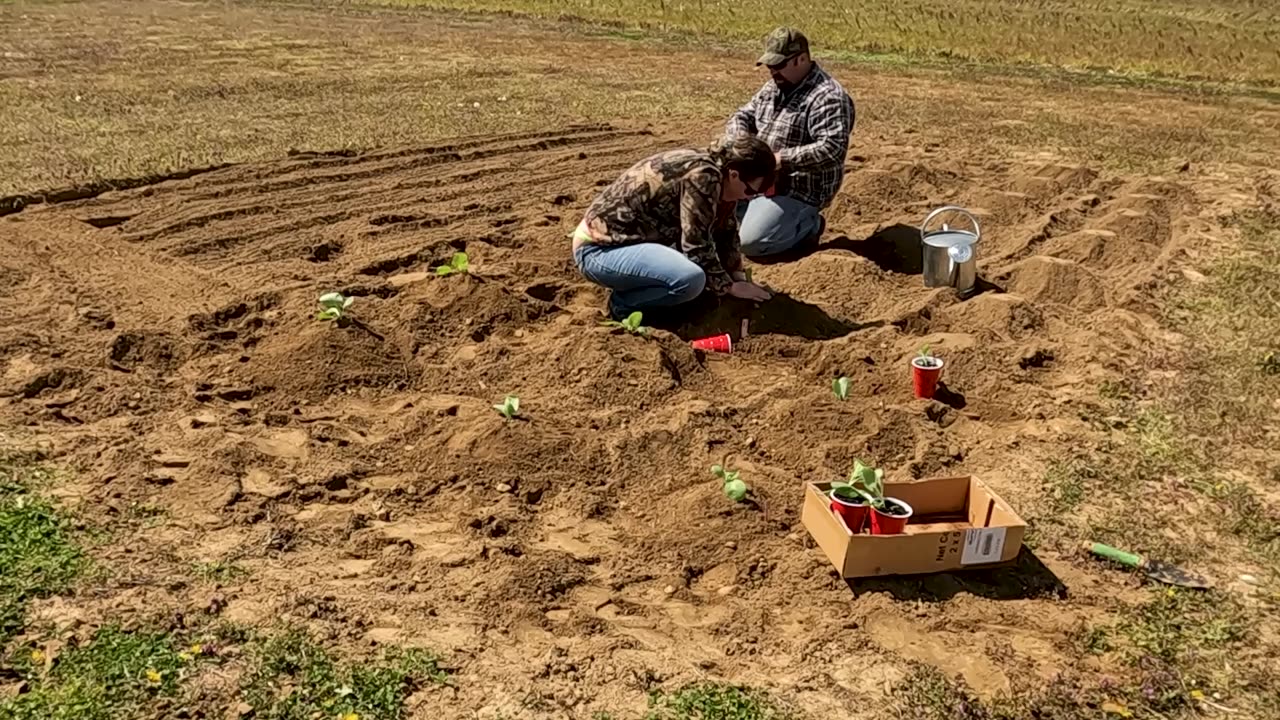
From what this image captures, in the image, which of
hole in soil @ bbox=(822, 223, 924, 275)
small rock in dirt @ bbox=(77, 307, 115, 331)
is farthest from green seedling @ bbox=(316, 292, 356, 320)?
hole in soil @ bbox=(822, 223, 924, 275)

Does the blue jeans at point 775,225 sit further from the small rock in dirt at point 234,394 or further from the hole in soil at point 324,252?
the small rock in dirt at point 234,394

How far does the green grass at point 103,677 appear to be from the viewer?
3.05 m

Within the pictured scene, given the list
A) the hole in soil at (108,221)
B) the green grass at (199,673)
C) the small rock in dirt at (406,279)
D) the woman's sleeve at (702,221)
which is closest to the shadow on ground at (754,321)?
the woman's sleeve at (702,221)

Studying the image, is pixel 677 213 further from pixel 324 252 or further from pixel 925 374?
pixel 324 252

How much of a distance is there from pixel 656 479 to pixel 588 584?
0.77 m

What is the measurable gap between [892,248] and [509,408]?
3.50m

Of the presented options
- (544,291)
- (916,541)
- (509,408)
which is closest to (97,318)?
(544,291)

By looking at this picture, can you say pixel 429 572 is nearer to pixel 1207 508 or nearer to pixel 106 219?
pixel 1207 508

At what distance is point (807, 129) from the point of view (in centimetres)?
675

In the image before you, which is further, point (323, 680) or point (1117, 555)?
point (1117, 555)

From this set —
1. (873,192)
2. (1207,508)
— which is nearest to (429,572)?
(1207,508)

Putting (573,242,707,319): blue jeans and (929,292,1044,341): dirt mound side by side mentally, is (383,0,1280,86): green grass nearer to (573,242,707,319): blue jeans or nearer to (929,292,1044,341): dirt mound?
(929,292,1044,341): dirt mound

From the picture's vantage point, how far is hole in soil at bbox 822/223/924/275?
7.11 metres

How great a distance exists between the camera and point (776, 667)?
3.43 meters
